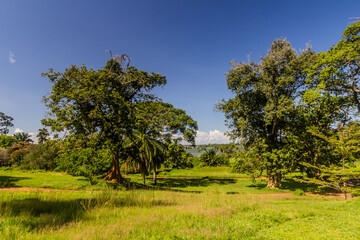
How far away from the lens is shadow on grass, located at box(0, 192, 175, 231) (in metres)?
4.76

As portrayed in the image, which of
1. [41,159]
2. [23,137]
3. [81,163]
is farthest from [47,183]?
[23,137]

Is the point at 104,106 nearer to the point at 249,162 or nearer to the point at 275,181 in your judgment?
the point at 249,162

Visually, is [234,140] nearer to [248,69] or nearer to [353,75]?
[248,69]

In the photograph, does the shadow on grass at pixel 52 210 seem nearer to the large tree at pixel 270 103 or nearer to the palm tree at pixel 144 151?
the palm tree at pixel 144 151

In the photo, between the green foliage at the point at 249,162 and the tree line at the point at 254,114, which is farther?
the green foliage at the point at 249,162

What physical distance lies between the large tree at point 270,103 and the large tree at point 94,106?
429 inches

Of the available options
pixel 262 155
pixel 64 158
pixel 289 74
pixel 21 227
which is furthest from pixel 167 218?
pixel 64 158

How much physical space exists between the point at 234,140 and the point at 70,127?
16375 mm

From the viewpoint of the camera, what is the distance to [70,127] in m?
14.1

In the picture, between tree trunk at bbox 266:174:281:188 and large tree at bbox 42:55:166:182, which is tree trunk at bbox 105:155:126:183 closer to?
large tree at bbox 42:55:166:182

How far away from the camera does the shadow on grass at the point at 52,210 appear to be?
476 centimetres

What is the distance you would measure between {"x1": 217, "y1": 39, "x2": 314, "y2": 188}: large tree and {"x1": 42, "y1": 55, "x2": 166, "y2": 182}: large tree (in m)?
10.9

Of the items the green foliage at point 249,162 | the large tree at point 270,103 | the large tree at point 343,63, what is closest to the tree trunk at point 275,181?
the large tree at point 270,103

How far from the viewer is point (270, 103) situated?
1750 cm
